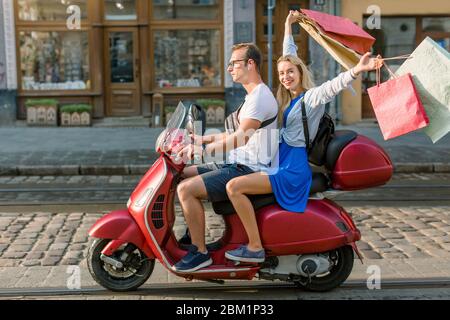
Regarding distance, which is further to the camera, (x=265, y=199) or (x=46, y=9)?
(x=46, y=9)

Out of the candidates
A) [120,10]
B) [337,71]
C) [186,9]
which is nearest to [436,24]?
[337,71]

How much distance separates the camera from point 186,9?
52.7 feet

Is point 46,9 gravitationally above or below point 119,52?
above

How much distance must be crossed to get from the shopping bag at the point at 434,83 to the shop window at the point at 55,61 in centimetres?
1311

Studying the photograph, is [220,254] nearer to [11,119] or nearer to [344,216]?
[344,216]

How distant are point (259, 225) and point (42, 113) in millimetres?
12093

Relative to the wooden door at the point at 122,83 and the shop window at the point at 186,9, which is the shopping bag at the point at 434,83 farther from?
the wooden door at the point at 122,83

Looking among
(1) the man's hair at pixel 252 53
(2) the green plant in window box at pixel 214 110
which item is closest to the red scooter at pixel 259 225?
(1) the man's hair at pixel 252 53

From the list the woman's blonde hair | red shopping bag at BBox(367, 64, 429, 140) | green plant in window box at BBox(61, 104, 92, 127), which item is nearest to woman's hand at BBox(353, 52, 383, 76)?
red shopping bag at BBox(367, 64, 429, 140)

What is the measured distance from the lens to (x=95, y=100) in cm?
1597

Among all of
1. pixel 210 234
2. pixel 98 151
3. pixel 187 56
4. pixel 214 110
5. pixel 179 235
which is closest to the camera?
pixel 179 235

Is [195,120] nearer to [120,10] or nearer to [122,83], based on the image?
[122,83]

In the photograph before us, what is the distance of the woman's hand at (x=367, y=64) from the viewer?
3.82 m

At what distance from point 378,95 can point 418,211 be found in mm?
3446
